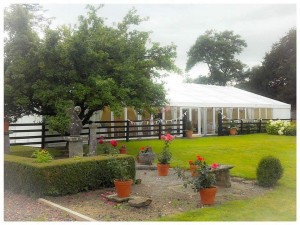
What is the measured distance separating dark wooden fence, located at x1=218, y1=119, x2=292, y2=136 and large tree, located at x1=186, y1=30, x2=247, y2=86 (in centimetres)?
1601

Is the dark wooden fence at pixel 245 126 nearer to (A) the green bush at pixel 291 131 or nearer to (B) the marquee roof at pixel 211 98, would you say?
(B) the marquee roof at pixel 211 98

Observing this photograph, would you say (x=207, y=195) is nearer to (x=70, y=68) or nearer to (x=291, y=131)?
(x=70, y=68)

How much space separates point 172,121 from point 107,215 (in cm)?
1599

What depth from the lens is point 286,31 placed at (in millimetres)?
36969

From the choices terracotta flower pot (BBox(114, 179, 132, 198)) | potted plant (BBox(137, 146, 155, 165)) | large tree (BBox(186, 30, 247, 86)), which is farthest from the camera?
large tree (BBox(186, 30, 247, 86))

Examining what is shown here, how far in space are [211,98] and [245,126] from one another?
314cm

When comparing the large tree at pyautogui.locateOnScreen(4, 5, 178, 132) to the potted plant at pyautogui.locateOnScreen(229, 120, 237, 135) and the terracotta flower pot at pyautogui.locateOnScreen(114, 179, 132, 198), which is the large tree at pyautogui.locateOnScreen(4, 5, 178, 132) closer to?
the terracotta flower pot at pyautogui.locateOnScreen(114, 179, 132, 198)

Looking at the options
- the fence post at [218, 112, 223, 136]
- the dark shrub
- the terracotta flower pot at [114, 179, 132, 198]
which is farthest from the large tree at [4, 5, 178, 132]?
the dark shrub

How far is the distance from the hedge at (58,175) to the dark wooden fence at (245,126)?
16.0 metres

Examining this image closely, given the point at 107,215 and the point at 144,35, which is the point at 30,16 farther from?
the point at 107,215

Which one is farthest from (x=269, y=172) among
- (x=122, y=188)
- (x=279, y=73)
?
(x=279, y=73)

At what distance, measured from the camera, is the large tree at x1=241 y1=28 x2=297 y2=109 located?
34506mm

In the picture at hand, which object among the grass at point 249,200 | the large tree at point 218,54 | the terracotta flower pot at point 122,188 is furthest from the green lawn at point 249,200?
the large tree at point 218,54

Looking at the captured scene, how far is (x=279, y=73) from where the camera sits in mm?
36656
